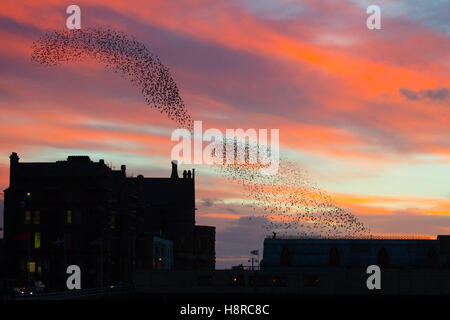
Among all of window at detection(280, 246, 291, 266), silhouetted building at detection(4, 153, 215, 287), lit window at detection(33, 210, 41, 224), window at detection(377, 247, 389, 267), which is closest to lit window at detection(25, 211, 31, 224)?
silhouetted building at detection(4, 153, 215, 287)

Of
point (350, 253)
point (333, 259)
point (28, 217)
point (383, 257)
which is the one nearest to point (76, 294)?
point (28, 217)

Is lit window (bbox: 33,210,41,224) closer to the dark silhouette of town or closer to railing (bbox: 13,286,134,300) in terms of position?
the dark silhouette of town

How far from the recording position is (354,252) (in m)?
190

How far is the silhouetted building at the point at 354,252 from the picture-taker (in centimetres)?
18788

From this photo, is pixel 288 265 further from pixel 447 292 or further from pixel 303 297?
pixel 447 292

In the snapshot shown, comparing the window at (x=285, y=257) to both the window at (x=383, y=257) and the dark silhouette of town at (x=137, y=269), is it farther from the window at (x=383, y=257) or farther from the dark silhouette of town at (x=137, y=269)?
the window at (x=383, y=257)

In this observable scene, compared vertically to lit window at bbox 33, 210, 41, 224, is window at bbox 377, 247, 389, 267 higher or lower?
lower

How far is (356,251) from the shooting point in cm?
19050

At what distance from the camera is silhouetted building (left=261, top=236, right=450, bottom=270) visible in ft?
616

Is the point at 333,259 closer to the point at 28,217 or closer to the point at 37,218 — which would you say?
the point at 37,218

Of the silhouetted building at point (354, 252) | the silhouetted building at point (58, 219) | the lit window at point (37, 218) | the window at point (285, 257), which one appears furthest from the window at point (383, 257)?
the lit window at point (37, 218)

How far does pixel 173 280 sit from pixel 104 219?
894 inches
